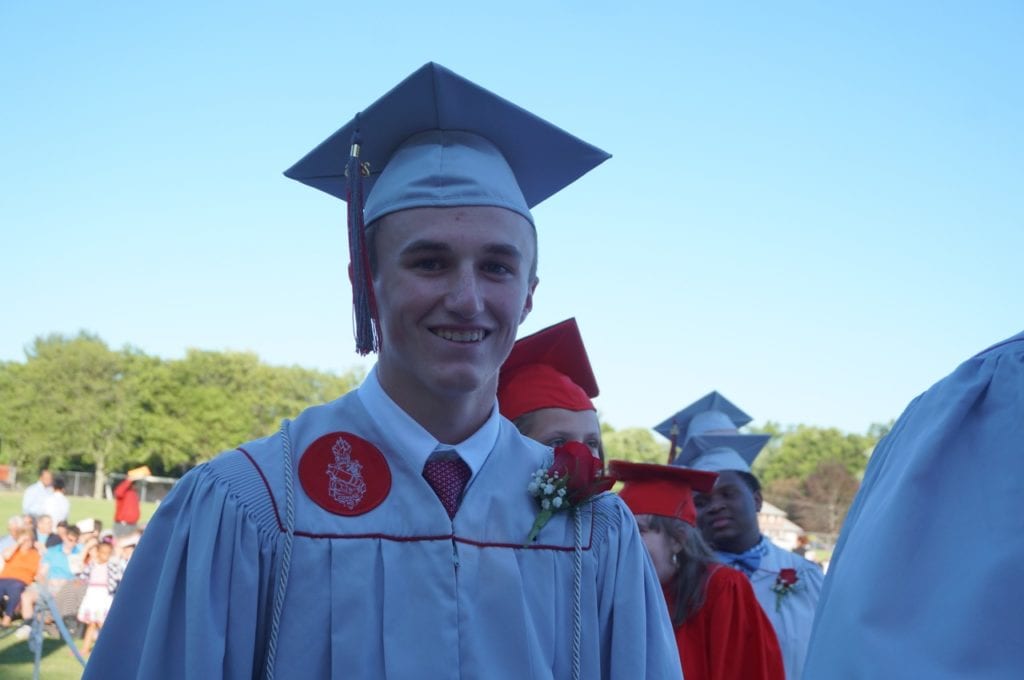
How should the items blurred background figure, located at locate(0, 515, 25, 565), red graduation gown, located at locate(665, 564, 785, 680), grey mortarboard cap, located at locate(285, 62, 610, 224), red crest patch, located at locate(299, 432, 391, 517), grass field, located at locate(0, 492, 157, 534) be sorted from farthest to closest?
grass field, located at locate(0, 492, 157, 534)
blurred background figure, located at locate(0, 515, 25, 565)
red graduation gown, located at locate(665, 564, 785, 680)
grey mortarboard cap, located at locate(285, 62, 610, 224)
red crest patch, located at locate(299, 432, 391, 517)

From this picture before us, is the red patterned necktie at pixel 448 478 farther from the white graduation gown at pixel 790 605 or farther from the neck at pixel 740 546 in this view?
the neck at pixel 740 546

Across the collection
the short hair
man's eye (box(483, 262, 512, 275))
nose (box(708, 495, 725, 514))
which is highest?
man's eye (box(483, 262, 512, 275))

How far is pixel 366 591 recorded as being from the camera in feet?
7.09

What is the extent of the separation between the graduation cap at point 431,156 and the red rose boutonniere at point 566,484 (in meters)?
0.54

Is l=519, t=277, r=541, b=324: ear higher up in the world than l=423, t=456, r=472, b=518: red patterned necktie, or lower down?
higher up

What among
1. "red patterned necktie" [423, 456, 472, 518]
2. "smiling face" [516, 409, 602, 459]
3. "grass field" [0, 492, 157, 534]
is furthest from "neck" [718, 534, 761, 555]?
"grass field" [0, 492, 157, 534]

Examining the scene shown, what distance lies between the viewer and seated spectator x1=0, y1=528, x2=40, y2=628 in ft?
43.9

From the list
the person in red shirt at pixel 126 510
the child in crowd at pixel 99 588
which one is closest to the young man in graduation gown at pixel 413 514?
the child in crowd at pixel 99 588

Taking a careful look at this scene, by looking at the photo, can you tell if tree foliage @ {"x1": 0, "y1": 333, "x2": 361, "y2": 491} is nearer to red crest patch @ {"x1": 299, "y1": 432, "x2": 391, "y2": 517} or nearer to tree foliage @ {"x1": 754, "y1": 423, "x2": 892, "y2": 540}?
tree foliage @ {"x1": 754, "y1": 423, "x2": 892, "y2": 540}

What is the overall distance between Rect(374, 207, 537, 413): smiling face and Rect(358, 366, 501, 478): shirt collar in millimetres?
35

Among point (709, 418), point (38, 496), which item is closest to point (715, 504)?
point (709, 418)

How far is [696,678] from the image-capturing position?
14.5ft

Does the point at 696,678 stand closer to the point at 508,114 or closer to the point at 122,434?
the point at 508,114

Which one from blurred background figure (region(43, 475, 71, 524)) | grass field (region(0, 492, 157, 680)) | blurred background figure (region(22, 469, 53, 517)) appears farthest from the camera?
blurred background figure (region(22, 469, 53, 517))
